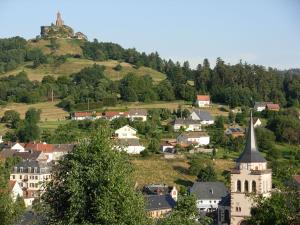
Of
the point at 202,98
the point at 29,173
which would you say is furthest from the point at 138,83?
the point at 29,173

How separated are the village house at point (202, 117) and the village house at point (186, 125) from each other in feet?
6.60

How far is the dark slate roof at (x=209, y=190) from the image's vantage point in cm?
5947

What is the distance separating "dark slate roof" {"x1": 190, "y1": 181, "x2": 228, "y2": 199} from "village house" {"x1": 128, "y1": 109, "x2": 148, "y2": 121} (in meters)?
30.8

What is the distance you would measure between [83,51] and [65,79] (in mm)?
36136

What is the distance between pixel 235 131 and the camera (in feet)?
280

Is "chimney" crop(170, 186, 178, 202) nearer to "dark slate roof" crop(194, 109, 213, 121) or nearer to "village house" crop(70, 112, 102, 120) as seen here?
"village house" crop(70, 112, 102, 120)

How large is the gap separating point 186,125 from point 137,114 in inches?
251

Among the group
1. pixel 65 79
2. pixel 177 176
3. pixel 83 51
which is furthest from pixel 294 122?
pixel 83 51

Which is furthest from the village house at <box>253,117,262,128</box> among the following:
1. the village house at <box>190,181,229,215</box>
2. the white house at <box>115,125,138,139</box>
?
the village house at <box>190,181,229,215</box>

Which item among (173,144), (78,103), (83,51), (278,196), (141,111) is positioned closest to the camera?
(278,196)

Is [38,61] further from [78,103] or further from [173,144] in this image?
[173,144]

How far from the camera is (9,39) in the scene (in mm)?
158125

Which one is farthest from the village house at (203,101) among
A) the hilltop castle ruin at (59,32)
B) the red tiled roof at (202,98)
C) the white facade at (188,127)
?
the hilltop castle ruin at (59,32)

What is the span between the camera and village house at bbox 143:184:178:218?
5322 centimetres
